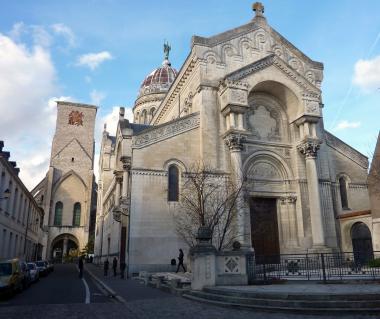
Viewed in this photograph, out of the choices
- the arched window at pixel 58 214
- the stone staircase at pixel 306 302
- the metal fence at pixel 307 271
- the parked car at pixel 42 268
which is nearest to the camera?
the stone staircase at pixel 306 302

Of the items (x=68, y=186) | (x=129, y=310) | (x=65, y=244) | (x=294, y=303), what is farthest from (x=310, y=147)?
(x=65, y=244)

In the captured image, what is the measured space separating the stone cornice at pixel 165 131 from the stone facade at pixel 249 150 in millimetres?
70

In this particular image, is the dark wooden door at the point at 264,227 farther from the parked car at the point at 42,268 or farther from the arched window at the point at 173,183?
the parked car at the point at 42,268

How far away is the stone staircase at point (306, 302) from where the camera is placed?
925cm

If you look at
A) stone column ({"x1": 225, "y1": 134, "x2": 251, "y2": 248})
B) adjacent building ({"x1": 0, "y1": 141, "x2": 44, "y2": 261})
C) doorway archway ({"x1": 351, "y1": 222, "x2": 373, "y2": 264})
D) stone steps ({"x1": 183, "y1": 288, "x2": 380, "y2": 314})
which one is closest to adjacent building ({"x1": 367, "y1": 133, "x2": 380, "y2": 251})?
doorway archway ({"x1": 351, "y1": 222, "x2": 373, "y2": 264})

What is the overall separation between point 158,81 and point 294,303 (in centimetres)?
5476

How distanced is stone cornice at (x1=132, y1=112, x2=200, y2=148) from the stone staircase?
47.1 feet

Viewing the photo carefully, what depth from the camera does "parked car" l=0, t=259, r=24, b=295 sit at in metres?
13.9

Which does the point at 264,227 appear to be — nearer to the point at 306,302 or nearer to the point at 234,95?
the point at 234,95

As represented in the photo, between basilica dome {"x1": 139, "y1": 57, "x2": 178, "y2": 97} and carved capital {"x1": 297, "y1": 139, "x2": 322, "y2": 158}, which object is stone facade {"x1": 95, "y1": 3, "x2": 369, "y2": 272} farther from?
basilica dome {"x1": 139, "y1": 57, "x2": 178, "y2": 97}

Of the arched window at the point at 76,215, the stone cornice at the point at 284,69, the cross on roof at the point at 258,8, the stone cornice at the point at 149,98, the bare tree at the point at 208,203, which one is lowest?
the bare tree at the point at 208,203

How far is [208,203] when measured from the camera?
23062 millimetres

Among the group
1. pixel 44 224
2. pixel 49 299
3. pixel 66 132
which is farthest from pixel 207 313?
pixel 66 132

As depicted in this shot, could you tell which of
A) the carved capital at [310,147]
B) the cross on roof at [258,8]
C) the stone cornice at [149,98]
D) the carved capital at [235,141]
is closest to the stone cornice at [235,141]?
the carved capital at [235,141]
